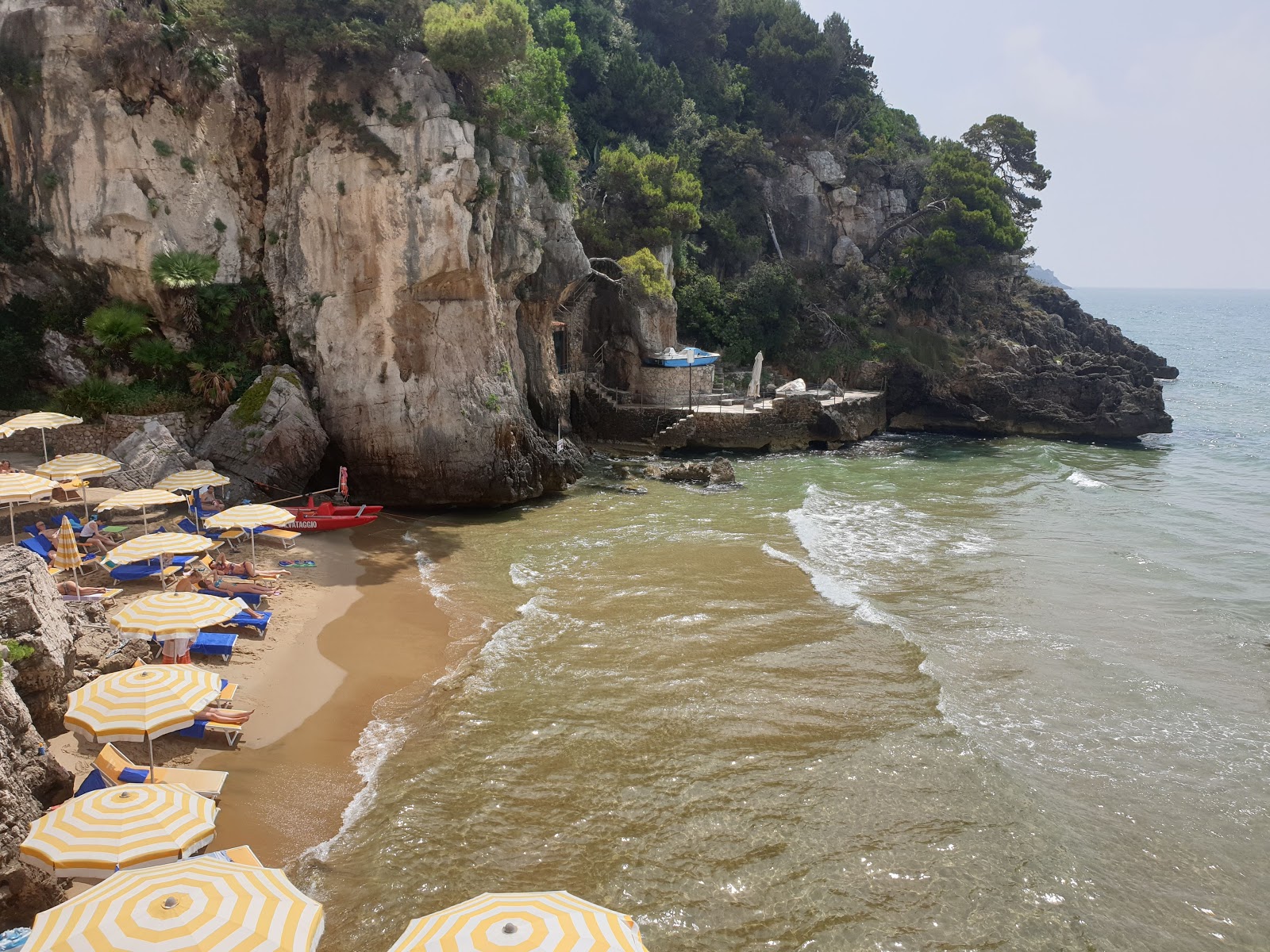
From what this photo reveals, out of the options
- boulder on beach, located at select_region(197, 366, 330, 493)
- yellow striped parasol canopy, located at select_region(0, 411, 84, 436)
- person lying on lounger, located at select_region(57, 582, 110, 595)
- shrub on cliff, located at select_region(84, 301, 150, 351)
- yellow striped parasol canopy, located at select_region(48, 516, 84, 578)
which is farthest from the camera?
shrub on cliff, located at select_region(84, 301, 150, 351)

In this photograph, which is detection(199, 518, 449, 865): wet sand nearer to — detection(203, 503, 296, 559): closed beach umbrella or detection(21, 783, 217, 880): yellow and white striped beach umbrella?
detection(21, 783, 217, 880): yellow and white striped beach umbrella

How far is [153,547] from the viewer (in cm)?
1368

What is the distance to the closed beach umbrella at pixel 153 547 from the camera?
13469mm

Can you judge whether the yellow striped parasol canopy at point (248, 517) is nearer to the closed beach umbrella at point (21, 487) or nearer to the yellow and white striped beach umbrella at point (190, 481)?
the yellow and white striped beach umbrella at point (190, 481)

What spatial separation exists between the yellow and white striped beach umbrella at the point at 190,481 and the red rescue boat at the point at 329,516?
226cm

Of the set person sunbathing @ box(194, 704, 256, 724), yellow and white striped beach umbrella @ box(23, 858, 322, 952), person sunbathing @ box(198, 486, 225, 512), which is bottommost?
person sunbathing @ box(194, 704, 256, 724)

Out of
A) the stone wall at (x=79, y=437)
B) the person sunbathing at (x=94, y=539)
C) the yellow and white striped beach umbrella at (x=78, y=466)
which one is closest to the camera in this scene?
the person sunbathing at (x=94, y=539)

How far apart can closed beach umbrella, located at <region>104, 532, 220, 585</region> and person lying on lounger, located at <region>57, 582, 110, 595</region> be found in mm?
497

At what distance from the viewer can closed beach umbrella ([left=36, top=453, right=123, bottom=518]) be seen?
1662 centimetres

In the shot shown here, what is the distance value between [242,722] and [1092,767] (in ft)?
36.7

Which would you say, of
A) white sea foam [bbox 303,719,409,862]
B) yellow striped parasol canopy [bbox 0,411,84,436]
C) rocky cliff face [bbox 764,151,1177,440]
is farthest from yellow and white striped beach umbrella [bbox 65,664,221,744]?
rocky cliff face [bbox 764,151,1177,440]

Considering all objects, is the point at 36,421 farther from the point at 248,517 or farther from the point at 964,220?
the point at 964,220

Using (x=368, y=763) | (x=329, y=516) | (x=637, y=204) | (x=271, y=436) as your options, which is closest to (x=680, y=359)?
(x=637, y=204)

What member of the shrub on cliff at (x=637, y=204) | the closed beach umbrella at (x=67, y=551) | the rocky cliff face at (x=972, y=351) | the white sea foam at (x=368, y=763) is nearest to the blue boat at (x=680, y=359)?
the shrub on cliff at (x=637, y=204)
